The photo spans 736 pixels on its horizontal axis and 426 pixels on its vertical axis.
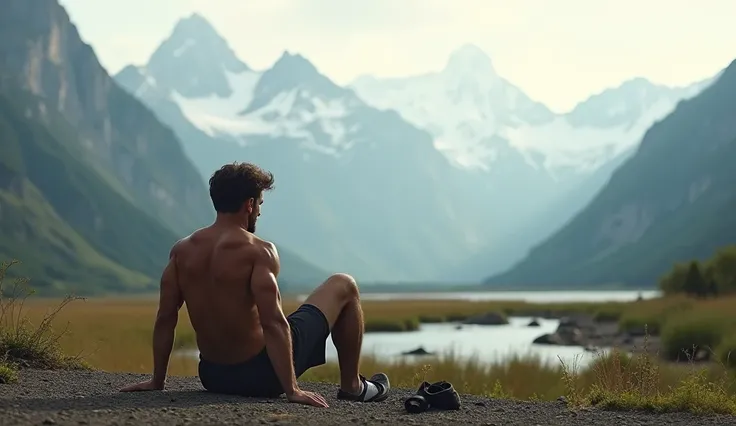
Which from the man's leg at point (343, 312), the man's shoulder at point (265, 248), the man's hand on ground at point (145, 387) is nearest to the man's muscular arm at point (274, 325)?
the man's shoulder at point (265, 248)

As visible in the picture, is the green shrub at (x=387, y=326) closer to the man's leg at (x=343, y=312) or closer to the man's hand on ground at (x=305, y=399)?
the man's leg at (x=343, y=312)

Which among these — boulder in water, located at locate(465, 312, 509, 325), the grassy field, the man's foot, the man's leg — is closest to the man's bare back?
the man's leg

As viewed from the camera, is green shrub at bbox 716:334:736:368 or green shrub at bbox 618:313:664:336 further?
green shrub at bbox 618:313:664:336

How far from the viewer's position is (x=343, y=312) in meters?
11.3

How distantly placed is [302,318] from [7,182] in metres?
196

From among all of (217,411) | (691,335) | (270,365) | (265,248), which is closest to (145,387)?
(270,365)

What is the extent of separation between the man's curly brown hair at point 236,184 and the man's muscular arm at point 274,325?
0.62 metres

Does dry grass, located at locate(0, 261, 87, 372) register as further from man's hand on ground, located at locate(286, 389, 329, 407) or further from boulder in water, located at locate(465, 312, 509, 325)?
boulder in water, located at locate(465, 312, 509, 325)

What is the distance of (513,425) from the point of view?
10242 mm

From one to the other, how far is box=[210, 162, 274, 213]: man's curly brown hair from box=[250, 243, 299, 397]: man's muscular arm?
24.5 inches

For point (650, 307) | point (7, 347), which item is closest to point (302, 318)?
point (7, 347)

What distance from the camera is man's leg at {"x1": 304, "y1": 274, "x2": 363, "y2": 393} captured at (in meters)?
11.1

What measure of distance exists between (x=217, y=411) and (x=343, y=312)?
2.20 metres

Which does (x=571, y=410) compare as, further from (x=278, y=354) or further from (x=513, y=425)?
(x=278, y=354)
